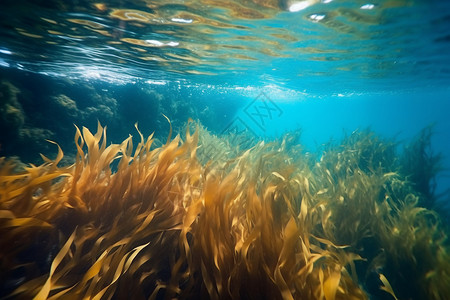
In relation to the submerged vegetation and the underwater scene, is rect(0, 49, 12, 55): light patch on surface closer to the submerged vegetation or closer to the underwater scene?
the underwater scene

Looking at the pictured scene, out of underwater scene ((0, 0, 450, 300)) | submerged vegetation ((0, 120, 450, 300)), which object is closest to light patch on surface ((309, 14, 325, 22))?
underwater scene ((0, 0, 450, 300))

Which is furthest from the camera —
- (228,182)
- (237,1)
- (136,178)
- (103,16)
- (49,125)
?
(49,125)

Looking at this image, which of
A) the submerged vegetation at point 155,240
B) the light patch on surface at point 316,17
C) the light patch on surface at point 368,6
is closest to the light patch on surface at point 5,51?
the submerged vegetation at point 155,240

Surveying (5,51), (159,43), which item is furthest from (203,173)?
(5,51)

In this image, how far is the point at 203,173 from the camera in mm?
3033

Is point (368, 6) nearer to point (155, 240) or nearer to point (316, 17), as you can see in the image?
point (316, 17)

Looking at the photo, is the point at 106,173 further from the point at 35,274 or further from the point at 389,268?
the point at 389,268

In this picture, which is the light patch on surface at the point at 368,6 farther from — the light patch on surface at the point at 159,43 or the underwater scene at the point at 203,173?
the light patch on surface at the point at 159,43

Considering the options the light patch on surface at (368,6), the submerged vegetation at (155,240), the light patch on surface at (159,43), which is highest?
the light patch on surface at (368,6)

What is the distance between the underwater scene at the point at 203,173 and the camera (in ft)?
6.15

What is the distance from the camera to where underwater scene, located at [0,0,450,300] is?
6.15ft

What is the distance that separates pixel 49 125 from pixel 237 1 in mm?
9431

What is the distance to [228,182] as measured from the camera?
88.6 inches

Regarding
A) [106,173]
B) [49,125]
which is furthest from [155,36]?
[106,173]
